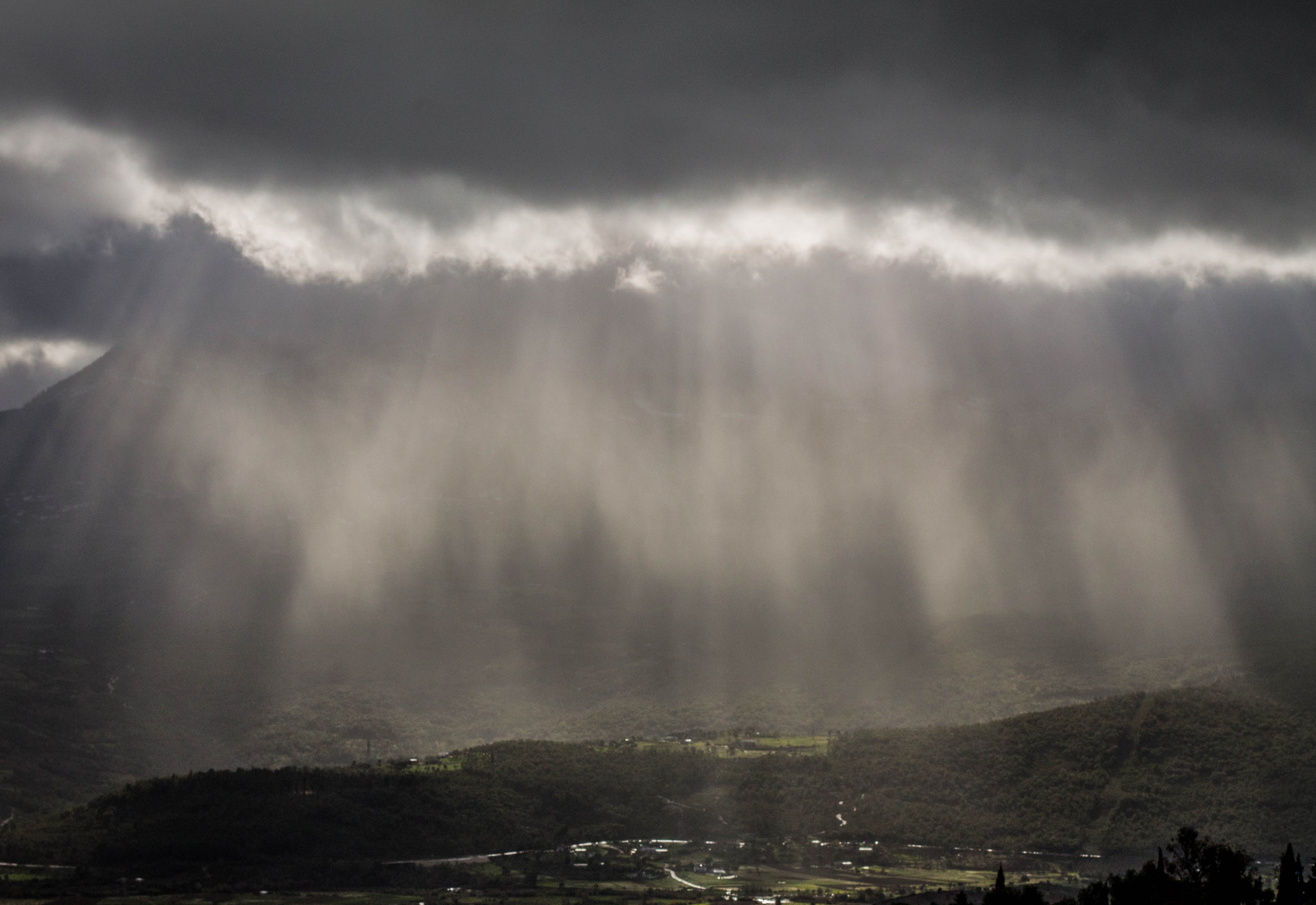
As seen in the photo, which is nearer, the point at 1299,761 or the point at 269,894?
the point at 269,894

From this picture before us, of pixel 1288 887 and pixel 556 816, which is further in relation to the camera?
pixel 556 816

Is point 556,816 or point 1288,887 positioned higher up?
point 556,816

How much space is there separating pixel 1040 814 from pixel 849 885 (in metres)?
41.5

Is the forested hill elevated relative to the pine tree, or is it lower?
elevated

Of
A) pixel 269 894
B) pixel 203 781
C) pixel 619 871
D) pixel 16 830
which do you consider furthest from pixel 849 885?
pixel 16 830

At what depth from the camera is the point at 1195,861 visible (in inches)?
4525

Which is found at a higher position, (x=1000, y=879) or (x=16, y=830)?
(x=16, y=830)

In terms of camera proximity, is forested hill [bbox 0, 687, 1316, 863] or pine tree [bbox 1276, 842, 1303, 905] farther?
forested hill [bbox 0, 687, 1316, 863]

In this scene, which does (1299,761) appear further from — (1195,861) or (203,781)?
(203,781)

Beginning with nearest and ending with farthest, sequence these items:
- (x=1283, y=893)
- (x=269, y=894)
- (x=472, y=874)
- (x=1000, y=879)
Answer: (x=1283, y=893), (x=1000, y=879), (x=269, y=894), (x=472, y=874)

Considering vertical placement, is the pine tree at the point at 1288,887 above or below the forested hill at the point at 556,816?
below

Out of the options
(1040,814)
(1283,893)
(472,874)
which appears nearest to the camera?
(1283,893)

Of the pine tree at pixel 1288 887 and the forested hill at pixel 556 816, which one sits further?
the forested hill at pixel 556 816

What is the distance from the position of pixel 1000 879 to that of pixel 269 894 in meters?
82.9
